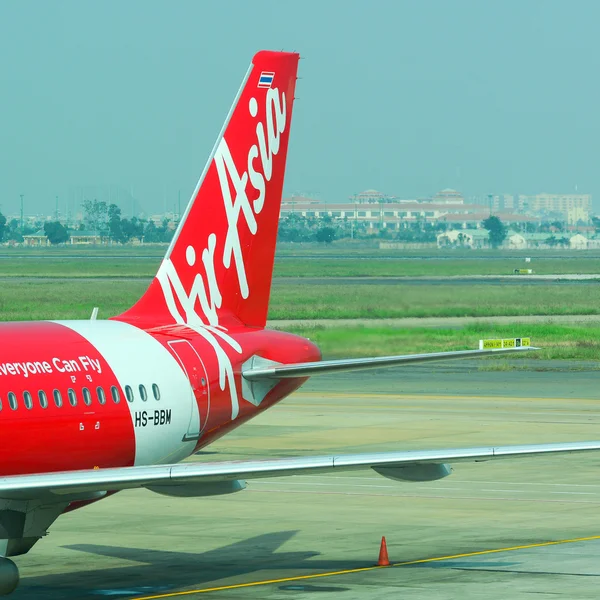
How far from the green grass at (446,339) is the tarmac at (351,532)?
20.8 metres

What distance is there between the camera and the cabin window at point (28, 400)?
2331 centimetres

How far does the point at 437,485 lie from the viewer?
119 feet

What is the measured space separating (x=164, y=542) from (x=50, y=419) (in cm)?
570

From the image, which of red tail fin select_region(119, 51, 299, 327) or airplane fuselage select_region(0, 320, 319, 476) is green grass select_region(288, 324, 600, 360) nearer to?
red tail fin select_region(119, 51, 299, 327)

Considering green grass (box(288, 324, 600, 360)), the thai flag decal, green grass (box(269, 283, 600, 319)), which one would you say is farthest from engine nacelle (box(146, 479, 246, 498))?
green grass (box(269, 283, 600, 319))

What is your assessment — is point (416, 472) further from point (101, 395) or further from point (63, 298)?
point (63, 298)

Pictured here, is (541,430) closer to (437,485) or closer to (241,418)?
(437,485)

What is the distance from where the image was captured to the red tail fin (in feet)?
97.7

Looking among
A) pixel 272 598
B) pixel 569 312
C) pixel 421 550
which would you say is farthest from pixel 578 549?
pixel 569 312

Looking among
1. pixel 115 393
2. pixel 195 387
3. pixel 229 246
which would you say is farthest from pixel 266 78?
pixel 115 393

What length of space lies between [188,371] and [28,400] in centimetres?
447

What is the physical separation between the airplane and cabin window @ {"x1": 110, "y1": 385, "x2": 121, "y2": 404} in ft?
0.18

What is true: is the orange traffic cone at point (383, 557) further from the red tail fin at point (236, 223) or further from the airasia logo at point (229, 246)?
the red tail fin at point (236, 223)

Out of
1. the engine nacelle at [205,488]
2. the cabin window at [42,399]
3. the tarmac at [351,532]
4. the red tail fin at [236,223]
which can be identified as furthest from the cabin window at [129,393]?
the red tail fin at [236,223]
